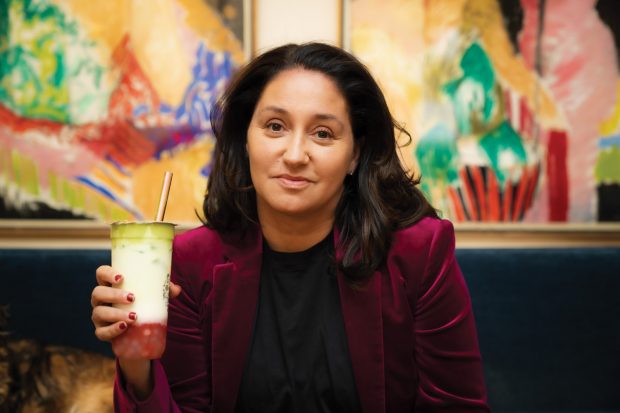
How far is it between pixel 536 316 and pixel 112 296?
214 centimetres

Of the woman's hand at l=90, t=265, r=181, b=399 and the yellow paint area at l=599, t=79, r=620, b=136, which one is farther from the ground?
the yellow paint area at l=599, t=79, r=620, b=136

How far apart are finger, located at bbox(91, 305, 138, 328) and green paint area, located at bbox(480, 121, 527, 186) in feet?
7.12

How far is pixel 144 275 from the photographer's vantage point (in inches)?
42.3

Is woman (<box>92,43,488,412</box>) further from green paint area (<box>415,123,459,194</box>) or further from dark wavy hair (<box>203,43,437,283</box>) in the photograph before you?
green paint area (<box>415,123,459,194</box>)

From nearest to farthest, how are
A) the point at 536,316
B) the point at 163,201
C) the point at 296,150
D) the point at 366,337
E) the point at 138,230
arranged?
1. the point at 138,230
2. the point at 163,201
3. the point at 296,150
4. the point at 366,337
5. the point at 536,316

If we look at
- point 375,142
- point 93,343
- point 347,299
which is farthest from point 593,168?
point 93,343

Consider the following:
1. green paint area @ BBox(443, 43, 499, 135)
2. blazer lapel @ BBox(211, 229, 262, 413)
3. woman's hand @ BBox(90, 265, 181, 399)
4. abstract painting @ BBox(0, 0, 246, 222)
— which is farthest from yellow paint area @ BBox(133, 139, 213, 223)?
woman's hand @ BBox(90, 265, 181, 399)

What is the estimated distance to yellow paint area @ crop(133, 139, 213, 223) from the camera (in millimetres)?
2820

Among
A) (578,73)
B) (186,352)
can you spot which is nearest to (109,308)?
(186,352)

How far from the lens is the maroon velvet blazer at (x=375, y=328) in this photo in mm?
1519

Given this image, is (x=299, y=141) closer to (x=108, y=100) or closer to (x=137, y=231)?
(x=137, y=231)

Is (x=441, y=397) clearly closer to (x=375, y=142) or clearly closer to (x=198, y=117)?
(x=375, y=142)

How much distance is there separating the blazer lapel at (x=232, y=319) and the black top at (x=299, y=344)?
37mm

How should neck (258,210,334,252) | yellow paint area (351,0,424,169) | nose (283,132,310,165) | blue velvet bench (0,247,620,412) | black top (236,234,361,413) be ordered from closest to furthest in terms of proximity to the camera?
nose (283,132,310,165) → black top (236,234,361,413) → neck (258,210,334,252) → blue velvet bench (0,247,620,412) → yellow paint area (351,0,424,169)
